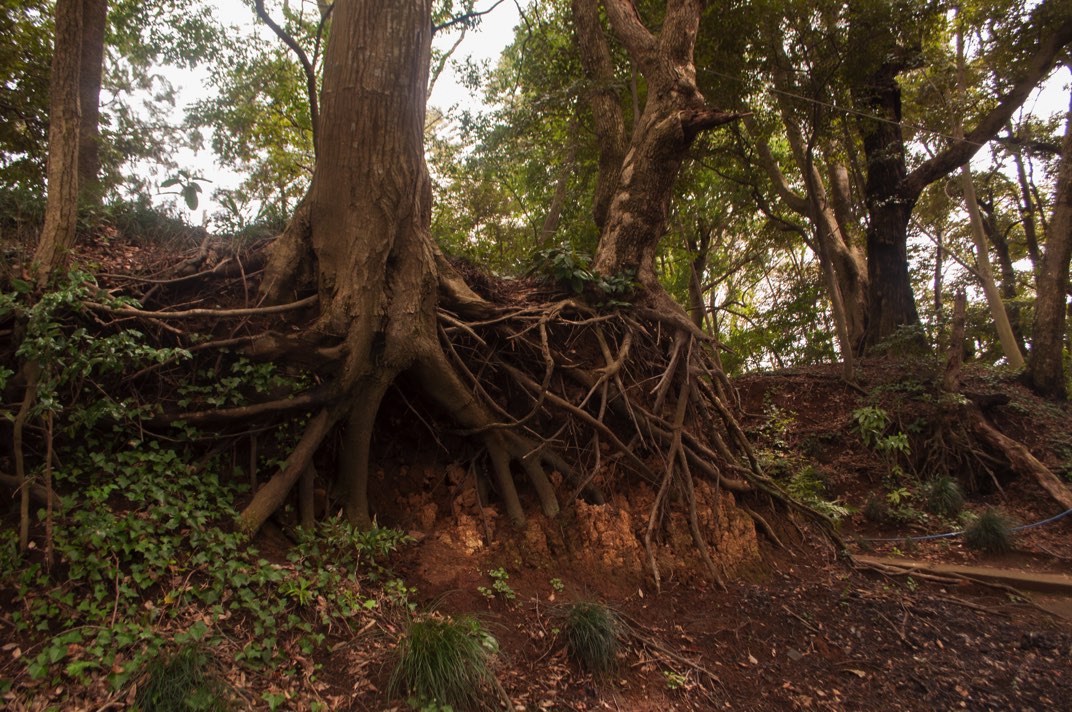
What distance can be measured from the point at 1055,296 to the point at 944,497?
172 inches

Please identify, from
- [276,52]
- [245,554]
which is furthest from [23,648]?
[276,52]

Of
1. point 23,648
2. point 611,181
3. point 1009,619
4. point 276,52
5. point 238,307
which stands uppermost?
point 276,52

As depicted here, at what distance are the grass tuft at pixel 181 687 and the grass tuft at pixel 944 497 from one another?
850cm

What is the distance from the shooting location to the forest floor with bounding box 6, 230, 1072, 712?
12.7 feet

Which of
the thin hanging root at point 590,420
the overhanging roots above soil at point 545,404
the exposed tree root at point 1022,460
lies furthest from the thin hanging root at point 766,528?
the exposed tree root at point 1022,460

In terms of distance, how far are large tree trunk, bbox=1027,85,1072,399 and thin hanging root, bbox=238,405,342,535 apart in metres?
11.1

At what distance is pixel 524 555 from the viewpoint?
4996 millimetres

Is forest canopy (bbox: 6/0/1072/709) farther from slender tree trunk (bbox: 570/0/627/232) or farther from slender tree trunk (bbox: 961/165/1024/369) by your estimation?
slender tree trunk (bbox: 961/165/1024/369)

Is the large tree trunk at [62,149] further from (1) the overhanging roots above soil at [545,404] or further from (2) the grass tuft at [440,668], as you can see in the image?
(2) the grass tuft at [440,668]

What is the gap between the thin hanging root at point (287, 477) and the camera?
4.17 metres

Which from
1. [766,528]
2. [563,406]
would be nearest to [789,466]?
[766,528]

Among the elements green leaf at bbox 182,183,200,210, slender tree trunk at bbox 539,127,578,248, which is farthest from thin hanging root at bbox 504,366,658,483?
slender tree trunk at bbox 539,127,578,248

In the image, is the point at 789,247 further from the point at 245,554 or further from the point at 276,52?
the point at 245,554

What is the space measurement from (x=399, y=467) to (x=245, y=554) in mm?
1642
